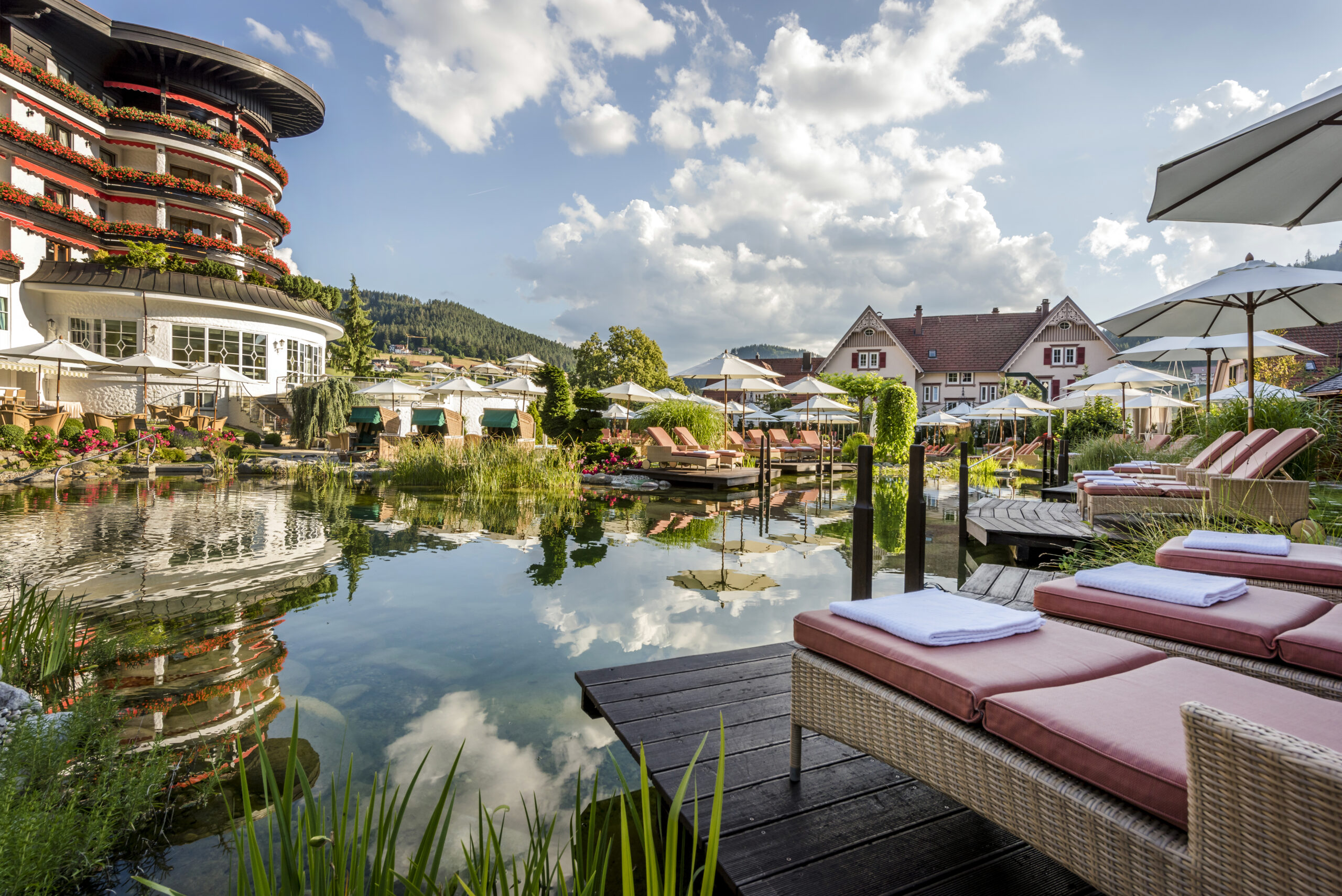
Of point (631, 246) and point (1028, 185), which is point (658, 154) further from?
point (1028, 185)

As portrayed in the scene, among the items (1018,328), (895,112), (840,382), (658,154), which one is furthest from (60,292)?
(1018,328)

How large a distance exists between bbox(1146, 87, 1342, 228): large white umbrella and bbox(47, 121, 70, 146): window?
27.2 metres

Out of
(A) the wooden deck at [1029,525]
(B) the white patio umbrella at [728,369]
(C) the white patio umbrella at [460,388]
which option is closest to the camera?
(A) the wooden deck at [1029,525]

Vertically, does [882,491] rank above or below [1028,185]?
below

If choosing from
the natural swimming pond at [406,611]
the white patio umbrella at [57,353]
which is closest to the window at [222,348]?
the white patio umbrella at [57,353]

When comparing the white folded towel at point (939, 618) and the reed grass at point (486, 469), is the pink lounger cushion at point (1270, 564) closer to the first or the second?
the white folded towel at point (939, 618)

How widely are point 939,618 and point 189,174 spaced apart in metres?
30.6

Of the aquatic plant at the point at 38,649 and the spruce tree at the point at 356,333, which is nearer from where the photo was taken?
the aquatic plant at the point at 38,649

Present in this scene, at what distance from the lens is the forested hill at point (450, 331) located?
228 ft

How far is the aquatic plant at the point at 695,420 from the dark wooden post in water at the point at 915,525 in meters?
12.7

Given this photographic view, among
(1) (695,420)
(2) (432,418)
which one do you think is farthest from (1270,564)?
(2) (432,418)

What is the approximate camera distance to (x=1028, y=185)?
9.09 m

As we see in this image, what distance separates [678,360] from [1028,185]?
104 feet

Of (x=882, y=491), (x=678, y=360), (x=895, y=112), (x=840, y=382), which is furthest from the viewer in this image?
(x=678, y=360)
